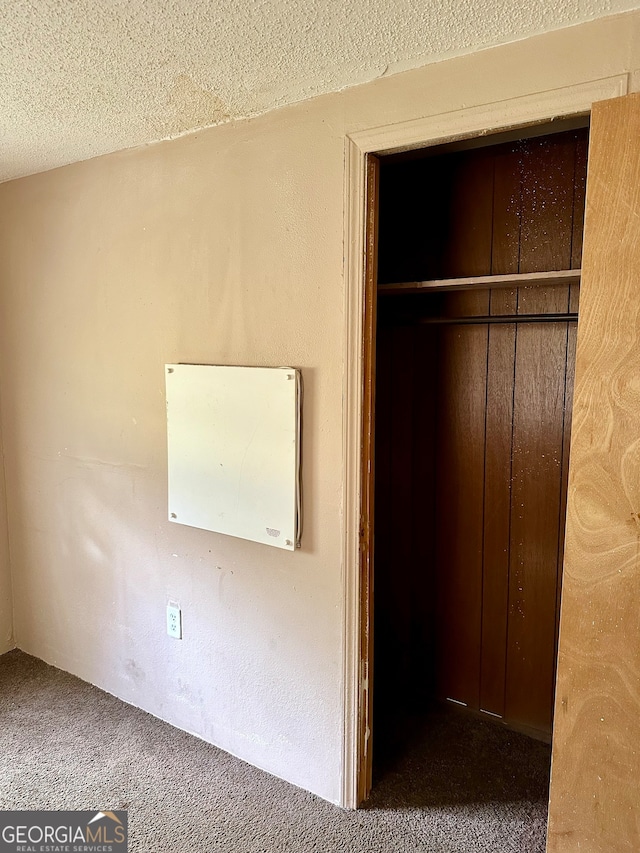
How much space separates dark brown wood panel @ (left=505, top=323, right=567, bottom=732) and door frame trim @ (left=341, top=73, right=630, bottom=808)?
28.2 inches

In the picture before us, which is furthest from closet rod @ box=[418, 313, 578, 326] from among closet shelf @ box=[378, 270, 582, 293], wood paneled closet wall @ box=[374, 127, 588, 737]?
closet shelf @ box=[378, 270, 582, 293]

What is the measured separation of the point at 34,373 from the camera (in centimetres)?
268

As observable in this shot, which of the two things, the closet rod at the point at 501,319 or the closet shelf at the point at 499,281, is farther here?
the closet rod at the point at 501,319

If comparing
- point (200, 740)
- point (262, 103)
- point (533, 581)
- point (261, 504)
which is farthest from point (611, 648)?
point (262, 103)

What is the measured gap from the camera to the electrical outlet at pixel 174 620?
90.4 inches

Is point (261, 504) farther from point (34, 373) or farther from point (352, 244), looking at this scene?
point (34, 373)

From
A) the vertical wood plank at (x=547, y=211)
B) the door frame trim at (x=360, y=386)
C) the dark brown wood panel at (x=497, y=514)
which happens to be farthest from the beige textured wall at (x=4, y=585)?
the vertical wood plank at (x=547, y=211)

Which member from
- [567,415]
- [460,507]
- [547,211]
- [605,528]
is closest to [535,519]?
[460,507]

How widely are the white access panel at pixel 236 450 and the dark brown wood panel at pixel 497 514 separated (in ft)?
2.75

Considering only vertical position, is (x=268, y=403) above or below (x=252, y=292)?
below

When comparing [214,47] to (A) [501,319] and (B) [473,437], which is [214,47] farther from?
(B) [473,437]

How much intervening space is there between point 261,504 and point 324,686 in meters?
0.62

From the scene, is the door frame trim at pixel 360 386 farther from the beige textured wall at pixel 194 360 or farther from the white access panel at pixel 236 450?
the white access panel at pixel 236 450

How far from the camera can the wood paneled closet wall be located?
2.13m
